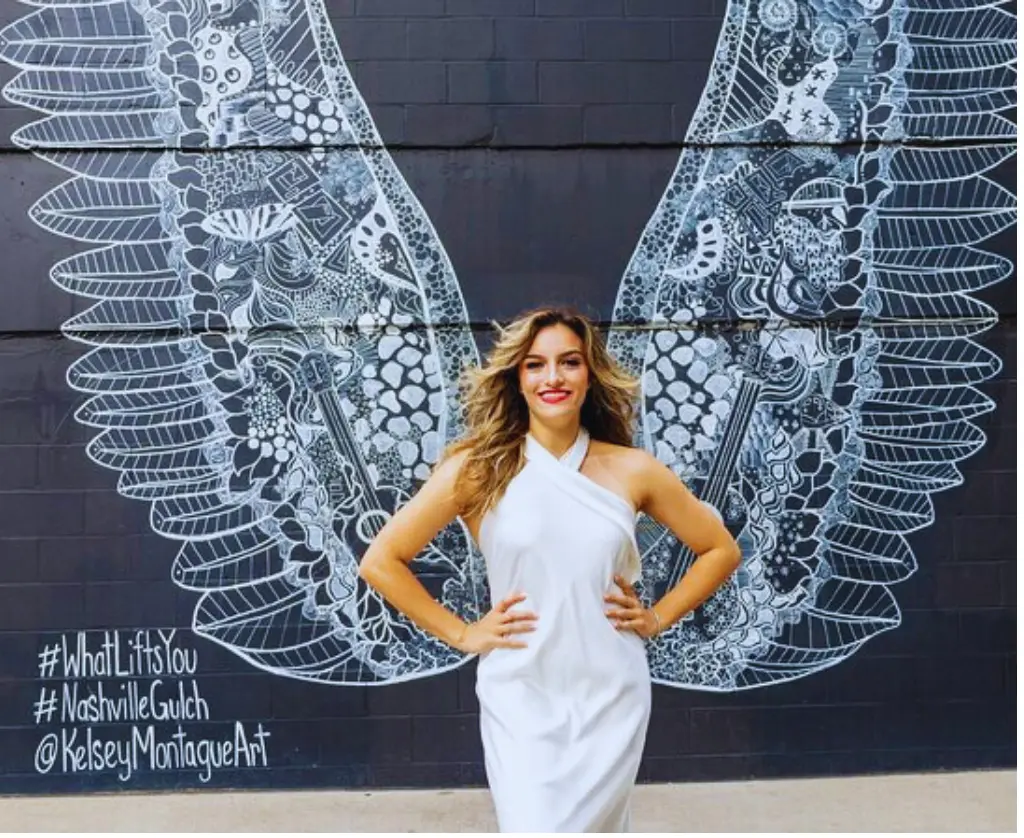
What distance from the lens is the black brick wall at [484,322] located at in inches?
221

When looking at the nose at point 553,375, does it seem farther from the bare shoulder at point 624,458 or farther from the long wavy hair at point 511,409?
the bare shoulder at point 624,458

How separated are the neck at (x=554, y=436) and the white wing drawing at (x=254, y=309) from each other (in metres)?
2.45

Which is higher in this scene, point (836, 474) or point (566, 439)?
point (566, 439)

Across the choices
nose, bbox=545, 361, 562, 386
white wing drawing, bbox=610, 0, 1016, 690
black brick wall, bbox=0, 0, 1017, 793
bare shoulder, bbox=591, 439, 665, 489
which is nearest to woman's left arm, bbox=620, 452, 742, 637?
bare shoulder, bbox=591, 439, 665, 489

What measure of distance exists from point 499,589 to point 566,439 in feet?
1.41

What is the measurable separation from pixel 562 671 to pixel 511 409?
70 cm

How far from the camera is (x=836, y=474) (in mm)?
5812

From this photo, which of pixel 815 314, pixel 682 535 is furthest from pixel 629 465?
pixel 815 314

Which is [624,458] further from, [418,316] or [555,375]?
[418,316]

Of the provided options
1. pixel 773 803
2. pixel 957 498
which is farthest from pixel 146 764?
pixel 957 498

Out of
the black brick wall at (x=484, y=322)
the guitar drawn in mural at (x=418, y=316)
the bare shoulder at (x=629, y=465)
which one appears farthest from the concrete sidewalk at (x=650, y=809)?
the bare shoulder at (x=629, y=465)

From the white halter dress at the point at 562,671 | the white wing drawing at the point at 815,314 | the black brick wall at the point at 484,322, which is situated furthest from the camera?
the white wing drawing at the point at 815,314

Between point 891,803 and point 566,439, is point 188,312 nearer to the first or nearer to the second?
point 566,439

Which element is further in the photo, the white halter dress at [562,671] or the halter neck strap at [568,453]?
the halter neck strap at [568,453]
